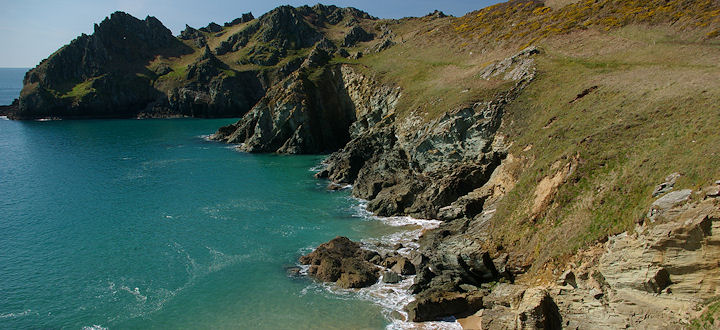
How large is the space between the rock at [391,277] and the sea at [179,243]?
0.48 m

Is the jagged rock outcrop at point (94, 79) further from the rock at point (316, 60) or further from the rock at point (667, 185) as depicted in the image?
the rock at point (667, 185)

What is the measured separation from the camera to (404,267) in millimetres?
35062

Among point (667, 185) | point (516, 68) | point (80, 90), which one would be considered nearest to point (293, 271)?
point (667, 185)

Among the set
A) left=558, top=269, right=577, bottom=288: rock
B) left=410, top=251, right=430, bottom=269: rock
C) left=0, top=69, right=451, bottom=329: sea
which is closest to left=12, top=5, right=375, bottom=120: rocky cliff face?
left=0, top=69, right=451, bottom=329: sea

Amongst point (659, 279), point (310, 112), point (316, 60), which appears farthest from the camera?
point (316, 60)

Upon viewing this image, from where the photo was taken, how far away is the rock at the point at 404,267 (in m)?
34.9

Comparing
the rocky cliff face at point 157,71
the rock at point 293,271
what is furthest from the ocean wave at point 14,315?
the rocky cliff face at point 157,71

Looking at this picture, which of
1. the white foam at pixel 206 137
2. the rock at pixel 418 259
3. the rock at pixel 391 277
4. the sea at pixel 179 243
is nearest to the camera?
the sea at pixel 179 243

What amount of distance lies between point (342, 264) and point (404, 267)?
5.10m

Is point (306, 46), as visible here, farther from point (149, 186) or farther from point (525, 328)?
point (525, 328)

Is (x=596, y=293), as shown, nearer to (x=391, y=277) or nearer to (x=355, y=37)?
(x=391, y=277)

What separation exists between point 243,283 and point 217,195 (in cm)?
2706

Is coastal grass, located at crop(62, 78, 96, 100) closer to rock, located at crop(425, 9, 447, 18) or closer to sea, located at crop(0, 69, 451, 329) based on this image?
sea, located at crop(0, 69, 451, 329)

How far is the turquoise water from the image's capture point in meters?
30.9
